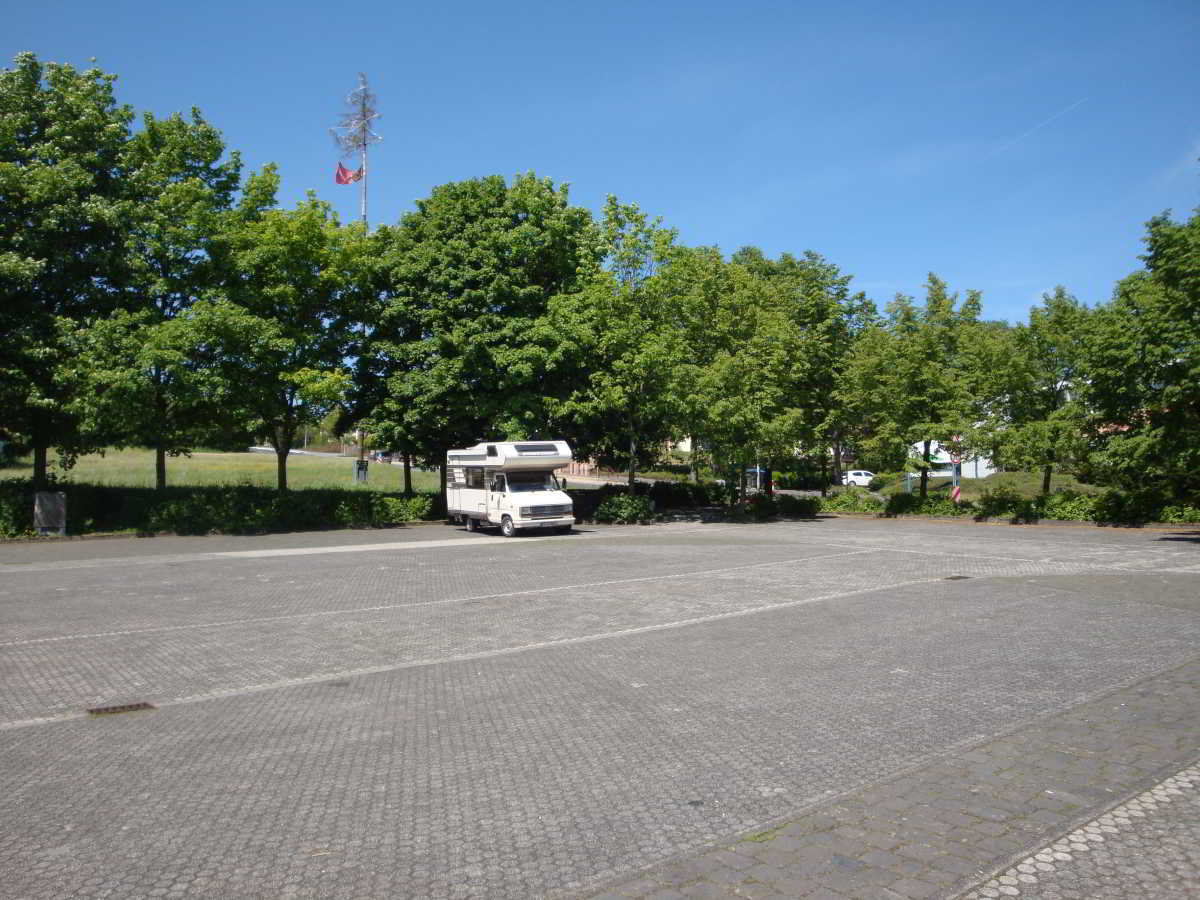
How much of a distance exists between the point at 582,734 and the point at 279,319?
25232 millimetres

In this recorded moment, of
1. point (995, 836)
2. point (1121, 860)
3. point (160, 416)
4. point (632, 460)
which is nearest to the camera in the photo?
point (1121, 860)

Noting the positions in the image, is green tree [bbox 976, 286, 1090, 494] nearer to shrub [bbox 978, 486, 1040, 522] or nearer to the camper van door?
shrub [bbox 978, 486, 1040, 522]

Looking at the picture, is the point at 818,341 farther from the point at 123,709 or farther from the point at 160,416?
the point at 123,709

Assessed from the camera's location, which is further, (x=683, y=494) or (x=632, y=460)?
(x=683, y=494)

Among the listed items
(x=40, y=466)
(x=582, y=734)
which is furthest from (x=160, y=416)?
(x=582, y=734)

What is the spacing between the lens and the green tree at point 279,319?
2698cm

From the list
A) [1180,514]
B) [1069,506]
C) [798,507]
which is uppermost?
[1069,506]

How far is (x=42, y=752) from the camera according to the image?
6859 millimetres

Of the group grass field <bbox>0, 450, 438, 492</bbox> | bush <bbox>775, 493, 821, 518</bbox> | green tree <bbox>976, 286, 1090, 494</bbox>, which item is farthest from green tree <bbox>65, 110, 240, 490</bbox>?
green tree <bbox>976, 286, 1090, 494</bbox>

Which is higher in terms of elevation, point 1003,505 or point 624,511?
point 1003,505

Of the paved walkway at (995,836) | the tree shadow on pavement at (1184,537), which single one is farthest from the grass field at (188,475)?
the paved walkway at (995,836)

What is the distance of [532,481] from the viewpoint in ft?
90.7

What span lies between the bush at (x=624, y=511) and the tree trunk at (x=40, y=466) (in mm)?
19192

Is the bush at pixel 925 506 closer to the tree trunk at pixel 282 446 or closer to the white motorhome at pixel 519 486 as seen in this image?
the white motorhome at pixel 519 486
